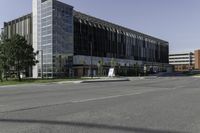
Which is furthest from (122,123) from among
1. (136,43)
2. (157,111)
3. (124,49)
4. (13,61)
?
(136,43)

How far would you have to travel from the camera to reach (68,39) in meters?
87.0

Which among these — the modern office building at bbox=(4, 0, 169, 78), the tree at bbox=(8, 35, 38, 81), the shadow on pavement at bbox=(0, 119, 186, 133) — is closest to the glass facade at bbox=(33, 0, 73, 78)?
the modern office building at bbox=(4, 0, 169, 78)

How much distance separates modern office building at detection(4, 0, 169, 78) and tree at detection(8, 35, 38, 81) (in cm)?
1588

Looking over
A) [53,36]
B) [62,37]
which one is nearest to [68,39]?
[62,37]

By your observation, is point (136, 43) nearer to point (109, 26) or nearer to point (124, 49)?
point (124, 49)

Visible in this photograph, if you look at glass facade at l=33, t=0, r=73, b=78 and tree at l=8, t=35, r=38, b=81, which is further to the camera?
glass facade at l=33, t=0, r=73, b=78

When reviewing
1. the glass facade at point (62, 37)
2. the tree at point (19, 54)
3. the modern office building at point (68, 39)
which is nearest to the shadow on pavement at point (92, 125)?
the tree at point (19, 54)

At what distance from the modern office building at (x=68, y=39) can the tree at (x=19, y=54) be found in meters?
15.9

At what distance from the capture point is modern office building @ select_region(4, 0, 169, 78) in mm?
82312

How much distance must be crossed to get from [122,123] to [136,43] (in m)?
116

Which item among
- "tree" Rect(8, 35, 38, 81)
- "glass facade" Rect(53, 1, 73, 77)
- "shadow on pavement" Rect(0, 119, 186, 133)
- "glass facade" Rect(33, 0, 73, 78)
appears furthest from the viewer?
"glass facade" Rect(53, 1, 73, 77)

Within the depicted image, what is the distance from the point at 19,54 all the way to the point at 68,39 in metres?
32.1

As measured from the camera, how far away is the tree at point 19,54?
55.5 m

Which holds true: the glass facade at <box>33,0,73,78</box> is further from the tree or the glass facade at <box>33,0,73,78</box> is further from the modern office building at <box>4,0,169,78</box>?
the tree
